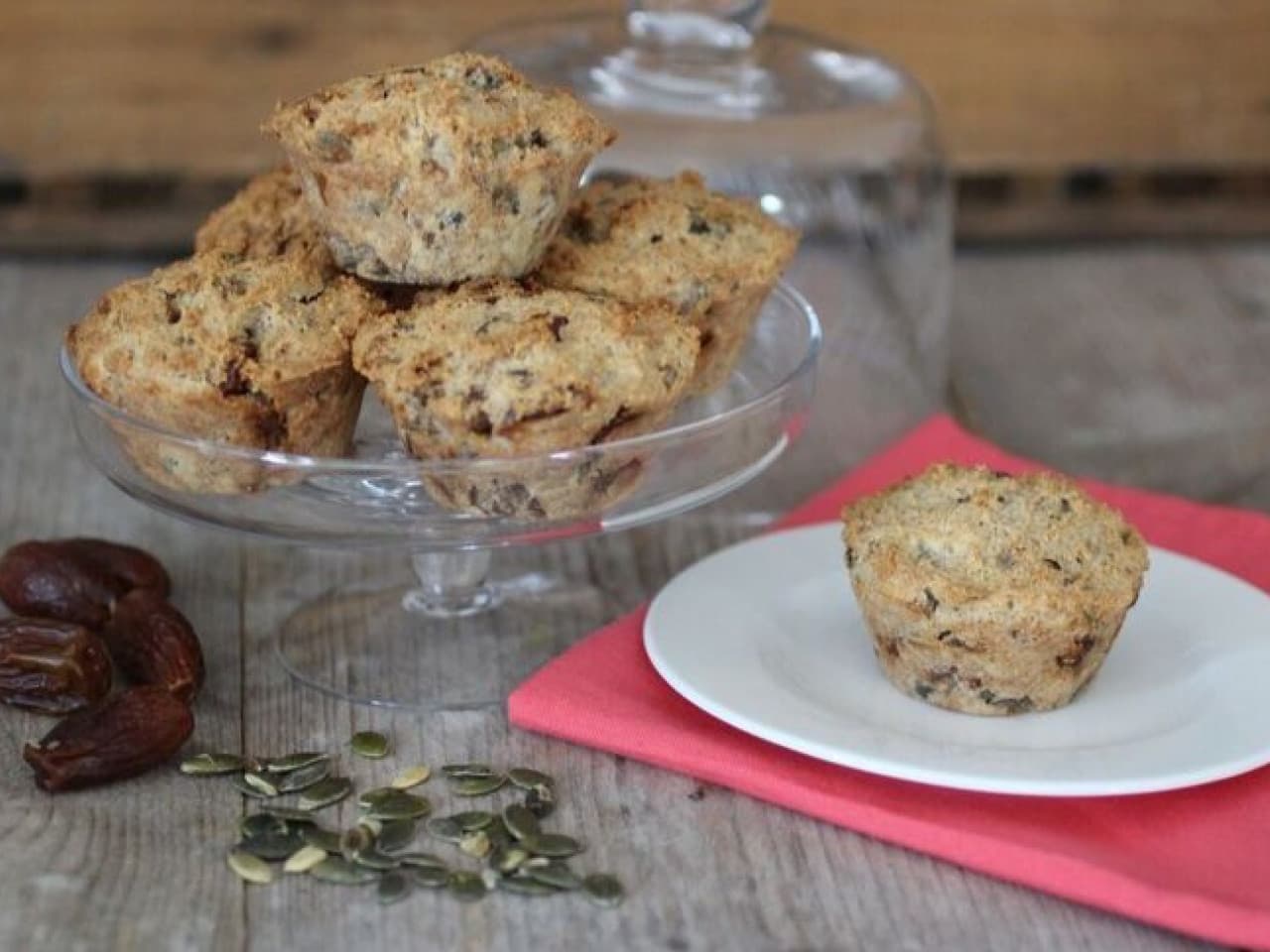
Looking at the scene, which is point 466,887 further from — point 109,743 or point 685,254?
point 685,254

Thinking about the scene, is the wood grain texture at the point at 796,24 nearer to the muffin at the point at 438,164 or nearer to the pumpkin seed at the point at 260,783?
the muffin at the point at 438,164

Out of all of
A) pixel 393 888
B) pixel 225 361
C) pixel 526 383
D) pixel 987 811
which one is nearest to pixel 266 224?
pixel 225 361

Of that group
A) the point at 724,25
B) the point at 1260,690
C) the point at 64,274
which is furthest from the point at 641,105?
the point at 1260,690

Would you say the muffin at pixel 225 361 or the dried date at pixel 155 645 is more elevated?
the muffin at pixel 225 361

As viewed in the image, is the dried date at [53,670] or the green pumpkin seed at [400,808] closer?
the green pumpkin seed at [400,808]

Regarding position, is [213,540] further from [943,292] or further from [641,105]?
[943,292]

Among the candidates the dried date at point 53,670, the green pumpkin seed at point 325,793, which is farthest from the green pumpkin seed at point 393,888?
the dried date at point 53,670

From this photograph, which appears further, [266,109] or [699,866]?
[266,109]
